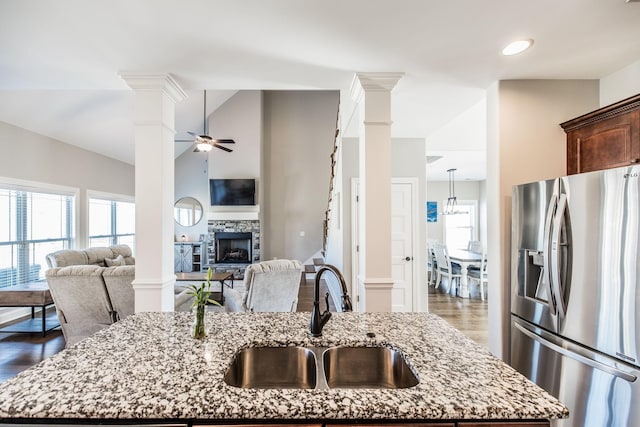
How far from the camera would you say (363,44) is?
6.42 ft

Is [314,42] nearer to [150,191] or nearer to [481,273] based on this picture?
[150,191]

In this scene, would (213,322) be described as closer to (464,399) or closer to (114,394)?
(114,394)

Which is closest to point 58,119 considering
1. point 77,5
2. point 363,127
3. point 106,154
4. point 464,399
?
point 106,154

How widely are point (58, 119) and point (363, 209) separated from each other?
495 cm

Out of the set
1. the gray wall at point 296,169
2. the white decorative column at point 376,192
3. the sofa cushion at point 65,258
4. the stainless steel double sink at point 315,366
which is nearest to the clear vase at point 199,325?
the stainless steel double sink at point 315,366

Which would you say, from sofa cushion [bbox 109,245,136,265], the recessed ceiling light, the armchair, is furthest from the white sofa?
the recessed ceiling light

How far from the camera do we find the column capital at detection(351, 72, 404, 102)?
2.34 metres

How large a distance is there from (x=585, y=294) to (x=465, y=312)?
3.26 metres

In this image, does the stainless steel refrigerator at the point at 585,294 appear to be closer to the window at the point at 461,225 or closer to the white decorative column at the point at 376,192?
the white decorative column at the point at 376,192

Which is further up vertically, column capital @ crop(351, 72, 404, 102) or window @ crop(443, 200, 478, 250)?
column capital @ crop(351, 72, 404, 102)

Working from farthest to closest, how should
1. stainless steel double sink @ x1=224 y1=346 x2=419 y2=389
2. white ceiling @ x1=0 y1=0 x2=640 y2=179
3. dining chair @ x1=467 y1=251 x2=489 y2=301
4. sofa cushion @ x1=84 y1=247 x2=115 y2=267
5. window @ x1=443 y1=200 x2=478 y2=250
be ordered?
1. window @ x1=443 y1=200 x2=478 y2=250
2. dining chair @ x1=467 y1=251 x2=489 y2=301
3. sofa cushion @ x1=84 y1=247 x2=115 y2=267
4. white ceiling @ x1=0 y1=0 x2=640 y2=179
5. stainless steel double sink @ x1=224 y1=346 x2=419 y2=389

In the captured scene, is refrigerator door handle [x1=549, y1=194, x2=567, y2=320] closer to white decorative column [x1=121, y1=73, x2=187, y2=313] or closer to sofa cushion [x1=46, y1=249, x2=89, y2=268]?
white decorative column [x1=121, y1=73, x2=187, y2=313]

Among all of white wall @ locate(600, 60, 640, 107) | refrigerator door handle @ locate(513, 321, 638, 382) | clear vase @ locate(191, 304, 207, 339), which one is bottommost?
refrigerator door handle @ locate(513, 321, 638, 382)

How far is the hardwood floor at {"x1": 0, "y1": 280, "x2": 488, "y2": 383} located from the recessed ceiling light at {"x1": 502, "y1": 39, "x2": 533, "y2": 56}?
9.91ft
